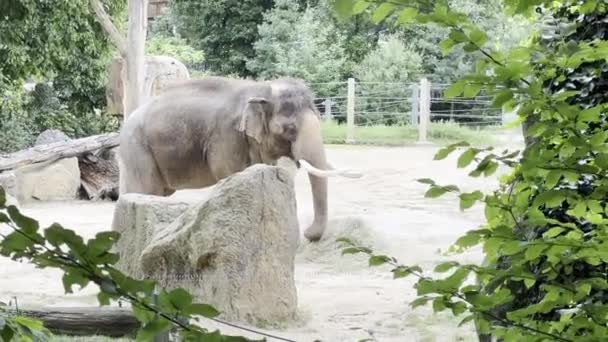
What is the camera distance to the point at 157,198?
577cm

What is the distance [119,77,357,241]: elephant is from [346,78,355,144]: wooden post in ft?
33.2

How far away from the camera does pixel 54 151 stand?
1248 cm

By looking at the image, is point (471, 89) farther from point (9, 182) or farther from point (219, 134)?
point (9, 182)

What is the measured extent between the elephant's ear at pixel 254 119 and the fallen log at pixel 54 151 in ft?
19.7

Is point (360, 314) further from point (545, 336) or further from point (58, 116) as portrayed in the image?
point (58, 116)

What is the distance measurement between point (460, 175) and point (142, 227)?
24.4ft

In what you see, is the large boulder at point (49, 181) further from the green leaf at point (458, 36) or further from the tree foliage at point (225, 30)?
the green leaf at point (458, 36)

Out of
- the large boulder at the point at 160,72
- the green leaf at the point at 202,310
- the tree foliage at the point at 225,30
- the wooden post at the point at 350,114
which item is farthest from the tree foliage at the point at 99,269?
the tree foliage at the point at 225,30

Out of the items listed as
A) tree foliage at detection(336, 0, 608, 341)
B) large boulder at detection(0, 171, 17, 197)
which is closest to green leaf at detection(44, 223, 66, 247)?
tree foliage at detection(336, 0, 608, 341)

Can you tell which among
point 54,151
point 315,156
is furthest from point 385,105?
point 315,156

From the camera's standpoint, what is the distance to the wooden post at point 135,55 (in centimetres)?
1330

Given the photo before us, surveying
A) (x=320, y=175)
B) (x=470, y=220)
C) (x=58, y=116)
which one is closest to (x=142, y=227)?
(x=320, y=175)

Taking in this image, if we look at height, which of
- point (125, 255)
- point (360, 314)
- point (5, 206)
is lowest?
point (360, 314)

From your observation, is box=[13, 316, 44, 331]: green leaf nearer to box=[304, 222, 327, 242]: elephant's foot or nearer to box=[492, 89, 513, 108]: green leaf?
box=[492, 89, 513, 108]: green leaf
